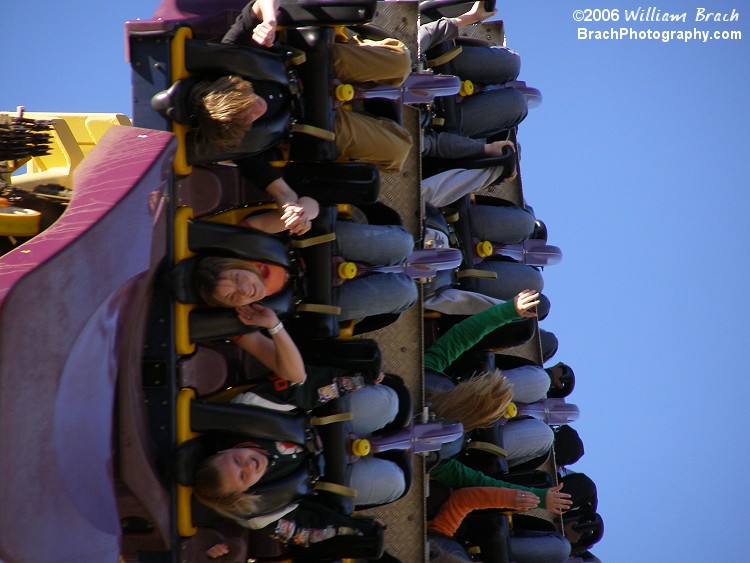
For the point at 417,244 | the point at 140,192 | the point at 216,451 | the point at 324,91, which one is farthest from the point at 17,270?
the point at 417,244

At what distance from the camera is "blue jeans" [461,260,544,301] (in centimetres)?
588

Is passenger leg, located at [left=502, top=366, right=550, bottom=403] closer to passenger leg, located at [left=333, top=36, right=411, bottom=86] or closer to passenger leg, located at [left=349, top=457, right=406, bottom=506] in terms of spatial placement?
passenger leg, located at [left=349, top=457, right=406, bottom=506]

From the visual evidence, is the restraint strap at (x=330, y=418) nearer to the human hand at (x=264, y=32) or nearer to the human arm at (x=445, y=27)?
the human hand at (x=264, y=32)

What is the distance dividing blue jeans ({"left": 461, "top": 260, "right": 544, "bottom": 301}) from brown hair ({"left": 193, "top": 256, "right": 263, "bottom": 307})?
202cm

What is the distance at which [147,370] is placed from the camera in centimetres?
404

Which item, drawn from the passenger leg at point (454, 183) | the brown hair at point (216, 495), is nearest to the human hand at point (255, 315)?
the brown hair at point (216, 495)

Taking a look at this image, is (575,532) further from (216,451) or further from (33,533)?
(33,533)

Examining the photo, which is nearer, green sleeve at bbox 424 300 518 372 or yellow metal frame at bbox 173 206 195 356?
yellow metal frame at bbox 173 206 195 356

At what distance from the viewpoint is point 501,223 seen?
19.6 ft

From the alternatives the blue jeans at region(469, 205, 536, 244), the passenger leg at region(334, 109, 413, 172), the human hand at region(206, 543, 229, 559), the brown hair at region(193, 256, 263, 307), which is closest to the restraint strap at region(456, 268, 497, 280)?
the blue jeans at region(469, 205, 536, 244)

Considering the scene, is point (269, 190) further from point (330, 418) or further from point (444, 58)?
point (444, 58)

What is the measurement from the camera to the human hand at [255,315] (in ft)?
13.7

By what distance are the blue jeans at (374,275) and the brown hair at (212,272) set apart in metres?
0.76

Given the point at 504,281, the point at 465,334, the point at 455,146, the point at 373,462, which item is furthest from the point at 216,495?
the point at 504,281
